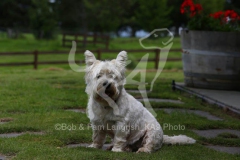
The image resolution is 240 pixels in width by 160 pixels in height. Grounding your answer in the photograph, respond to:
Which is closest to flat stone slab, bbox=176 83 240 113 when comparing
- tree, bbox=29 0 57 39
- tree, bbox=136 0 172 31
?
tree, bbox=136 0 172 31

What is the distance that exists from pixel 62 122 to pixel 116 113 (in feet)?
7.05

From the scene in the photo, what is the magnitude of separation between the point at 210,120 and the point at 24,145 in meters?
3.77

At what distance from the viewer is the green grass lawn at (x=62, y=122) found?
606cm

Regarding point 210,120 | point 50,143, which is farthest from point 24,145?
point 210,120

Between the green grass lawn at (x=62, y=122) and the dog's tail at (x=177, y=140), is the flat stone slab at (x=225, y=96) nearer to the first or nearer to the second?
the green grass lawn at (x=62, y=122)

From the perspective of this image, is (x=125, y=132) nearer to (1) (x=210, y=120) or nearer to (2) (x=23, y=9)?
(1) (x=210, y=120)

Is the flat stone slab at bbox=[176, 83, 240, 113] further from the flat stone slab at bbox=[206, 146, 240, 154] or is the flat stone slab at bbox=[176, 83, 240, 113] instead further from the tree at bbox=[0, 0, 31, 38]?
the tree at bbox=[0, 0, 31, 38]

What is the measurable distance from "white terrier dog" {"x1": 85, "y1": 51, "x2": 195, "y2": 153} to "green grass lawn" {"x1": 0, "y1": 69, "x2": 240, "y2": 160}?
0.26 m

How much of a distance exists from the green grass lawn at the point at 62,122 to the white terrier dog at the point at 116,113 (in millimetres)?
259

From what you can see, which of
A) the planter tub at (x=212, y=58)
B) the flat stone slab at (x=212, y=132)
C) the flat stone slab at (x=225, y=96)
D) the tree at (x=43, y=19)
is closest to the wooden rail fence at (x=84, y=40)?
the tree at (x=43, y=19)

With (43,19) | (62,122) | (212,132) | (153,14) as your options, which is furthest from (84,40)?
(212,132)

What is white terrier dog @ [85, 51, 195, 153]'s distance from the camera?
5.91m

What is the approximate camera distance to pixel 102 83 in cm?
580

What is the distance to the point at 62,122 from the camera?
8164 millimetres
